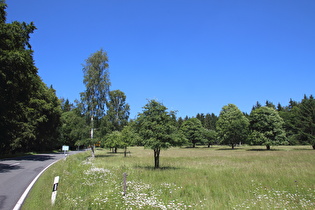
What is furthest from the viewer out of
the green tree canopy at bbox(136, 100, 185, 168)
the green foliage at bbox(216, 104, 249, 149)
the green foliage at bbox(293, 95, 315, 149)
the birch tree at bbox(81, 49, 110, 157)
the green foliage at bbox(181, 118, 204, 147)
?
the green foliage at bbox(181, 118, 204, 147)

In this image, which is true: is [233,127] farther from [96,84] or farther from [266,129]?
[96,84]

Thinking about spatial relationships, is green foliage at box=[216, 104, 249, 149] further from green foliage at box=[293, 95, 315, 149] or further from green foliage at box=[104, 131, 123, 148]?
green foliage at box=[104, 131, 123, 148]

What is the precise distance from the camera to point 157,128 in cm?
1733

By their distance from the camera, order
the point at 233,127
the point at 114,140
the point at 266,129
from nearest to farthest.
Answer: the point at 114,140 → the point at 266,129 → the point at 233,127

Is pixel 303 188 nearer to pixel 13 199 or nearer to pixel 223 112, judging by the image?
pixel 13 199

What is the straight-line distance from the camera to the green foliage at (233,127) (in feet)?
207

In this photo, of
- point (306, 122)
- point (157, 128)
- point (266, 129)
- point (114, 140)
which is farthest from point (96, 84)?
point (306, 122)

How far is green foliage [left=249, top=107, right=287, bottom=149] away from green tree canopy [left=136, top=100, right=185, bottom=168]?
4196 cm

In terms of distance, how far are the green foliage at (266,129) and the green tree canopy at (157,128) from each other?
4196 cm

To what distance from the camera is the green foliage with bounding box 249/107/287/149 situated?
50.8 meters

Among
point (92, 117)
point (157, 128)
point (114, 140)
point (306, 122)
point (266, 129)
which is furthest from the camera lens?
point (266, 129)

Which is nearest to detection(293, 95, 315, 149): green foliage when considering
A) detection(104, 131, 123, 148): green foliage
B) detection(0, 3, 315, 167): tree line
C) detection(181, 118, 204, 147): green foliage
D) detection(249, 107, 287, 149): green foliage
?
detection(0, 3, 315, 167): tree line

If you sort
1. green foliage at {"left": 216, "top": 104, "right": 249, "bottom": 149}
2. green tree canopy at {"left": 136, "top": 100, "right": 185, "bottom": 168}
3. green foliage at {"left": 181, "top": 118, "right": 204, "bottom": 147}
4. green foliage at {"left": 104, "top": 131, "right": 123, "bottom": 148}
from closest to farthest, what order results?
green tree canopy at {"left": 136, "top": 100, "right": 185, "bottom": 168} < green foliage at {"left": 104, "top": 131, "right": 123, "bottom": 148} < green foliage at {"left": 216, "top": 104, "right": 249, "bottom": 149} < green foliage at {"left": 181, "top": 118, "right": 204, "bottom": 147}

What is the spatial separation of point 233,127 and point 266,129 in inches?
439
